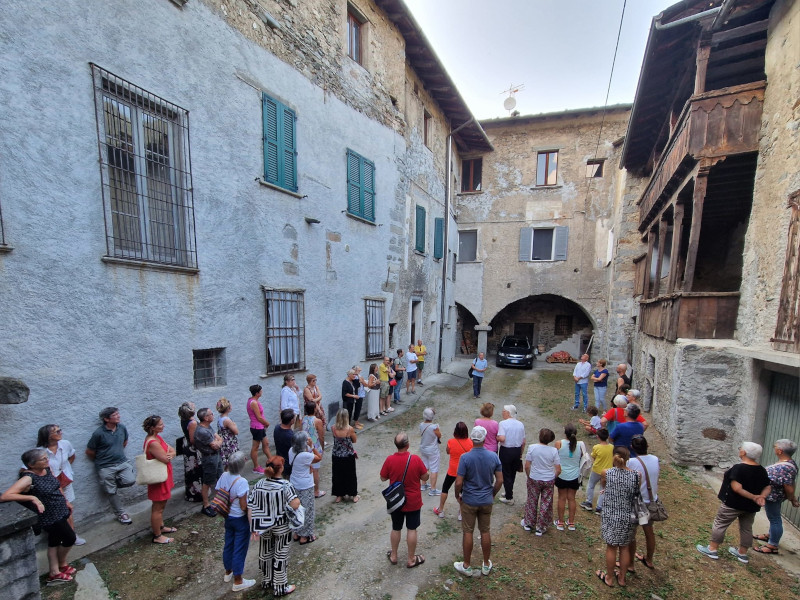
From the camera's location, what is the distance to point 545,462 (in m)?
4.49

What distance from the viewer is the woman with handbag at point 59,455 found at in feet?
12.9

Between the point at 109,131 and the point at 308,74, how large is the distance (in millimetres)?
4161

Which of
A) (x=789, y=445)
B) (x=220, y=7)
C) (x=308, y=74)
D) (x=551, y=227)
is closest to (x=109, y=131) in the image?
(x=220, y=7)

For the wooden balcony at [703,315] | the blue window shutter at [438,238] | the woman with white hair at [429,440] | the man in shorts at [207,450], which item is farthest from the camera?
the blue window shutter at [438,238]

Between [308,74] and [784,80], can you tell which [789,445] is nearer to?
[784,80]

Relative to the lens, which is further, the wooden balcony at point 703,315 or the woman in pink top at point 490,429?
the wooden balcony at point 703,315

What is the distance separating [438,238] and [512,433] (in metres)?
10.4

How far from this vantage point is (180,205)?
5.63m

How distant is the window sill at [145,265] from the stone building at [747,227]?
8025mm

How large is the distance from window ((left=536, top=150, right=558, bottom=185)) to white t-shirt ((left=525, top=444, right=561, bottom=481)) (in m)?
15.5

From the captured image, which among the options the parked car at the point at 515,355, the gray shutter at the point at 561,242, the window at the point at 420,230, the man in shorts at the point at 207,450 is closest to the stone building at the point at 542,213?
the gray shutter at the point at 561,242

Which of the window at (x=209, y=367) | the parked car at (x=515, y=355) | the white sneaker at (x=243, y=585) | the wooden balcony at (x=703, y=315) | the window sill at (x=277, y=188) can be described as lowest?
the parked car at (x=515, y=355)

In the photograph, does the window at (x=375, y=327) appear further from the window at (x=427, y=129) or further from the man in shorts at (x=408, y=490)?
the window at (x=427, y=129)

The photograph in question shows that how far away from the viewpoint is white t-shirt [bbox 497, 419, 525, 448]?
16.8 ft
